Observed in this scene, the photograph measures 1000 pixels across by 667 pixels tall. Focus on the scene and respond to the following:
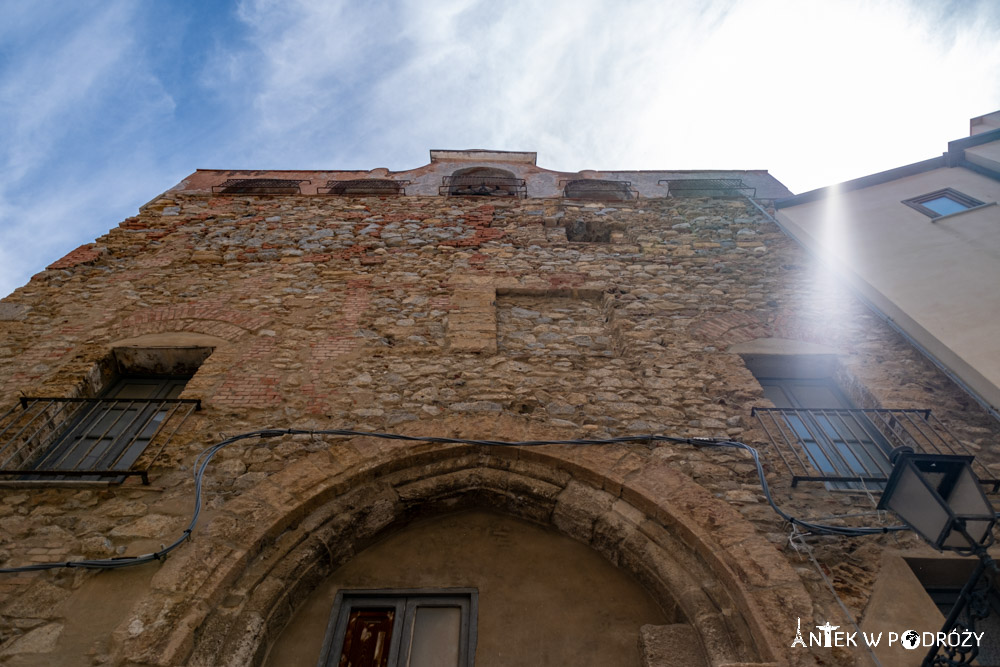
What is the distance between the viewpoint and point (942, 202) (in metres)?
6.56

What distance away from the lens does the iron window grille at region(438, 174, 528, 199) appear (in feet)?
27.6

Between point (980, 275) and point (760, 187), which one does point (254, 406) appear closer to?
point (980, 275)

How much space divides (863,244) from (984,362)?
7.16 feet

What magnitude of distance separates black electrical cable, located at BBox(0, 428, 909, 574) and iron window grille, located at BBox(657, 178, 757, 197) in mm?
5354

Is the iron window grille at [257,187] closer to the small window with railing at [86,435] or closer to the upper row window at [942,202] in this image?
the small window with railing at [86,435]

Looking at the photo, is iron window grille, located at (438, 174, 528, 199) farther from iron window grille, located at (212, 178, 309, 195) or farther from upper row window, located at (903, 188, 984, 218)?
upper row window, located at (903, 188, 984, 218)

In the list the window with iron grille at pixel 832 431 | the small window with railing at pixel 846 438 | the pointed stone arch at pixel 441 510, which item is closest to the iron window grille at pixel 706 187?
the window with iron grille at pixel 832 431

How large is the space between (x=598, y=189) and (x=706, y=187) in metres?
1.55

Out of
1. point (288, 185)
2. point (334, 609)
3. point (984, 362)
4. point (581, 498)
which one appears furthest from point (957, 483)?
point (288, 185)

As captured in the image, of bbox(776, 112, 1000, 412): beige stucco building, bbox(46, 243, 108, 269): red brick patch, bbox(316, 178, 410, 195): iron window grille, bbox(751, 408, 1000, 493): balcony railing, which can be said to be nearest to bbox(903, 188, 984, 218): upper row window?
bbox(776, 112, 1000, 412): beige stucco building

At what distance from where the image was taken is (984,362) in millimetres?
4367

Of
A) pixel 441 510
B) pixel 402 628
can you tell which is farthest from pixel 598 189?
pixel 402 628

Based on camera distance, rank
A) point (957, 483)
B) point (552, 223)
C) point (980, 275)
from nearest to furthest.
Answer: point (957, 483)
point (980, 275)
point (552, 223)

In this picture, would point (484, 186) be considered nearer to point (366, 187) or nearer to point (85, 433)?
point (366, 187)
